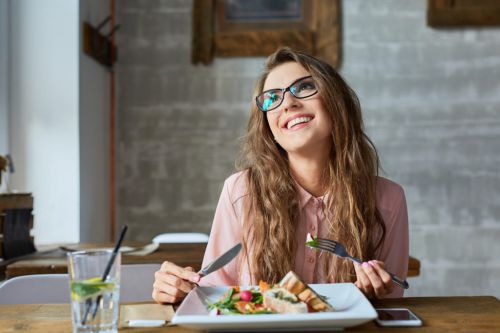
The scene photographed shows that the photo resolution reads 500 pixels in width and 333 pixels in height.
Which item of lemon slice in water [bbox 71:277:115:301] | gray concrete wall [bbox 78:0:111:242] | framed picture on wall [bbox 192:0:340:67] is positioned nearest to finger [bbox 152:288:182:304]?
lemon slice in water [bbox 71:277:115:301]

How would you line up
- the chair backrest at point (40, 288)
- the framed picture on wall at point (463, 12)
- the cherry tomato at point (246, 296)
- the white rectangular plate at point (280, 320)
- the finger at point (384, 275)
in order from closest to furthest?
1. the white rectangular plate at point (280, 320)
2. the cherry tomato at point (246, 296)
3. the finger at point (384, 275)
4. the chair backrest at point (40, 288)
5. the framed picture on wall at point (463, 12)

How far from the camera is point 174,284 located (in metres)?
1.24

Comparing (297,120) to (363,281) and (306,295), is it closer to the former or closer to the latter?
(363,281)

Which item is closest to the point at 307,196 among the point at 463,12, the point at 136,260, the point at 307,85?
the point at 307,85

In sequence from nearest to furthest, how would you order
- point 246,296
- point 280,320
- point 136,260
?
point 280,320 < point 246,296 < point 136,260

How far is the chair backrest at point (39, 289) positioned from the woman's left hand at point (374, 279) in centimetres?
79

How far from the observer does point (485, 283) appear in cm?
392

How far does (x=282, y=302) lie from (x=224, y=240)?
622mm

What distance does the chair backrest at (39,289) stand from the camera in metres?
1.54

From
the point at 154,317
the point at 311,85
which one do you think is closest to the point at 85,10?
the point at 311,85

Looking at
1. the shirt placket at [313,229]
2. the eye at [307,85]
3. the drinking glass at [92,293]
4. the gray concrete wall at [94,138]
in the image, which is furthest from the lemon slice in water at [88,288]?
the gray concrete wall at [94,138]

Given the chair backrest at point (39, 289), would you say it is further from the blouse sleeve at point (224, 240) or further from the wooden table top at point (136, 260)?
the wooden table top at point (136, 260)

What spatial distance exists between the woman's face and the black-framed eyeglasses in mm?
12

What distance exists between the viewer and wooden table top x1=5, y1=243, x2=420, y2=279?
2205 mm
